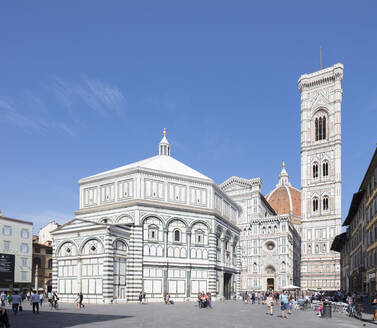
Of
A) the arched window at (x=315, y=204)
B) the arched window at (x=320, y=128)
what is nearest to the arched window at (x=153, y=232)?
the arched window at (x=315, y=204)

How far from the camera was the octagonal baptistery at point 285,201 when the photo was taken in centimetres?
13788

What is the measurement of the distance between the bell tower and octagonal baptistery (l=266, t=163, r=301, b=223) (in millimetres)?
30498

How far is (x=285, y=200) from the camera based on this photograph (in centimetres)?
14012

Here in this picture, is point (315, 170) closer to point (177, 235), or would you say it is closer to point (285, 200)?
point (285, 200)

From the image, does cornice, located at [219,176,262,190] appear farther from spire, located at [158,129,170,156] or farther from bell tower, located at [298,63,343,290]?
spire, located at [158,129,170,156]

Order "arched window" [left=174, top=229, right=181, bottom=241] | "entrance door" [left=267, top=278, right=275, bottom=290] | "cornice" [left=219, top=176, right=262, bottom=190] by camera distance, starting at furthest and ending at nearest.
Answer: "cornice" [left=219, top=176, right=262, bottom=190] < "entrance door" [left=267, top=278, right=275, bottom=290] < "arched window" [left=174, top=229, right=181, bottom=241]

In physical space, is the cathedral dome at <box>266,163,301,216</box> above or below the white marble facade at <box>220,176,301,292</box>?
above

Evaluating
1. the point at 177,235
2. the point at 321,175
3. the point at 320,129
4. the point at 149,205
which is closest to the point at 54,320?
the point at 149,205

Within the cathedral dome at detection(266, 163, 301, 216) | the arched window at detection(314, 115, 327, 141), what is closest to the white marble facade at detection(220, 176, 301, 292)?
the arched window at detection(314, 115, 327, 141)

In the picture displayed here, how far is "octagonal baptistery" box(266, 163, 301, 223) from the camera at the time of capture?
138 metres

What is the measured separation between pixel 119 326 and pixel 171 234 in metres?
29.9

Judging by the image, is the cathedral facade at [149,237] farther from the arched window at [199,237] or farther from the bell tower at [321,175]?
the bell tower at [321,175]

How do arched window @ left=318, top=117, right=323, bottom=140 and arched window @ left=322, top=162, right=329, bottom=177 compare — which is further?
arched window @ left=318, top=117, right=323, bottom=140

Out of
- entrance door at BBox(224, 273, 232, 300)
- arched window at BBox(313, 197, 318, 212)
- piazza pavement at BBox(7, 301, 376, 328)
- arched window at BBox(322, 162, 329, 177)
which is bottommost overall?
entrance door at BBox(224, 273, 232, 300)
